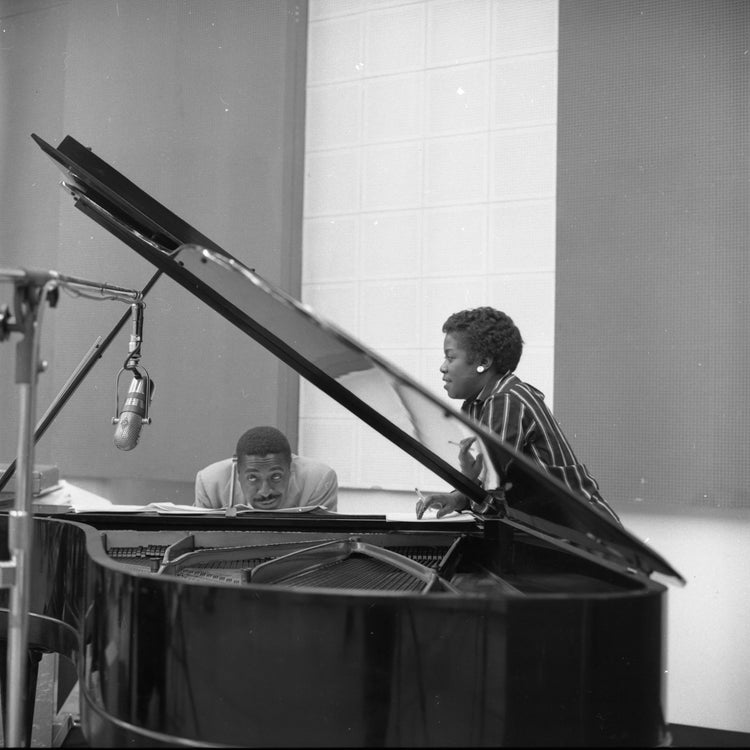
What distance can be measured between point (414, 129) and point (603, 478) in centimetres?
174

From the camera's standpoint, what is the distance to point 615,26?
3631 millimetres

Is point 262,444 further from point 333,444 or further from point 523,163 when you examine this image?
point 523,163

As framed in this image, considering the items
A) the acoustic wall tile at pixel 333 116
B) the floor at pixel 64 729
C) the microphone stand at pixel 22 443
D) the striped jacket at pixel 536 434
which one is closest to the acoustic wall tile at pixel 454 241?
the acoustic wall tile at pixel 333 116

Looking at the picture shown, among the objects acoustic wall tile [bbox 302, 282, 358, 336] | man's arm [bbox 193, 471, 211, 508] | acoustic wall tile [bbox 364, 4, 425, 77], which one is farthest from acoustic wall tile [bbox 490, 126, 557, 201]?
man's arm [bbox 193, 471, 211, 508]

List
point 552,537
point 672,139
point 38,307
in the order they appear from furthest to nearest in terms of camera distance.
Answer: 1. point 672,139
2. point 552,537
3. point 38,307

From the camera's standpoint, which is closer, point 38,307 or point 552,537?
point 38,307

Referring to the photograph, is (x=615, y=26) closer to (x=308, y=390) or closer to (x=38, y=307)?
(x=308, y=390)

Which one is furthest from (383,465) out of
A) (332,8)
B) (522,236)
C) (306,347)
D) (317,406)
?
(306,347)

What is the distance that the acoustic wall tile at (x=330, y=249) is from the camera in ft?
13.7

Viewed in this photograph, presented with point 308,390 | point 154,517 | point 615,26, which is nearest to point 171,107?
point 308,390

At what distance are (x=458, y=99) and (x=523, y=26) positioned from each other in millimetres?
402

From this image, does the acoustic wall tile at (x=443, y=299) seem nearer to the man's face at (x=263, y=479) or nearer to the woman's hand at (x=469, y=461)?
the man's face at (x=263, y=479)

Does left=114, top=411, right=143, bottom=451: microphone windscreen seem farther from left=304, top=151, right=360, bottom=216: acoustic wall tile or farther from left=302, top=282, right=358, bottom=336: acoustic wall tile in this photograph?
left=304, top=151, right=360, bottom=216: acoustic wall tile

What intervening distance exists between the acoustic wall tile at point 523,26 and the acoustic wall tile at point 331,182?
803mm
